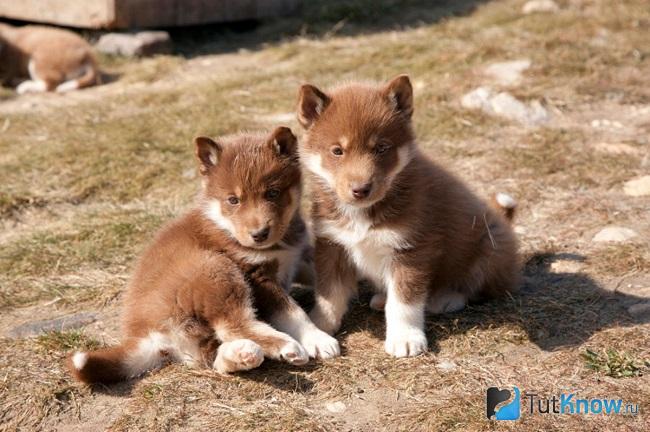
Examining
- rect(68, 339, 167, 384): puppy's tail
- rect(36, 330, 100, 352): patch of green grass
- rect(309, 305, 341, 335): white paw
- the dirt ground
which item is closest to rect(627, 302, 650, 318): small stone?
the dirt ground

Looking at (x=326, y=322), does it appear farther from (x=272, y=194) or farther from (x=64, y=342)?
(x=64, y=342)

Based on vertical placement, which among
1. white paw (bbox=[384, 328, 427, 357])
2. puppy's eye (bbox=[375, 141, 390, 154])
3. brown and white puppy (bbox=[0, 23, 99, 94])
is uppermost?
puppy's eye (bbox=[375, 141, 390, 154])

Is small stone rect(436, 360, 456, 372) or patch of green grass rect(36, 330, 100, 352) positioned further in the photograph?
patch of green grass rect(36, 330, 100, 352)

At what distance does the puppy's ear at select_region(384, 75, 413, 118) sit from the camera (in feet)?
14.8

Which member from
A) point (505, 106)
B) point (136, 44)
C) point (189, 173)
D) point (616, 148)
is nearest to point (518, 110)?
point (505, 106)

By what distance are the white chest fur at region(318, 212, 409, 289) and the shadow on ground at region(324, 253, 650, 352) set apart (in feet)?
1.43

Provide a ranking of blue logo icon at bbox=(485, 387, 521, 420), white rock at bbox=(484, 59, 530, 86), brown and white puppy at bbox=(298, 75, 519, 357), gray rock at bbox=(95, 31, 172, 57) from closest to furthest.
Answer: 1. blue logo icon at bbox=(485, 387, 521, 420)
2. brown and white puppy at bbox=(298, 75, 519, 357)
3. white rock at bbox=(484, 59, 530, 86)
4. gray rock at bbox=(95, 31, 172, 57)

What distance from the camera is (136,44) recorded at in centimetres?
1137

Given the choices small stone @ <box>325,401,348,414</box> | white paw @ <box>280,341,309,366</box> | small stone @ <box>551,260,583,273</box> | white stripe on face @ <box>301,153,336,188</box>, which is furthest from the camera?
small stone @ <box>551,260,583,273</box>

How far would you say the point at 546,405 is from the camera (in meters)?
3.91

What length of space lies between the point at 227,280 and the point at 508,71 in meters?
5.49

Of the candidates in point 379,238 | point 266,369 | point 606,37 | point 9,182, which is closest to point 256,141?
point 379,238

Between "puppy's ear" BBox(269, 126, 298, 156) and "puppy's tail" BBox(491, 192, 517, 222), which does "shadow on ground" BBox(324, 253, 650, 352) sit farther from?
"puppy's ear" BBox(269, 126, 298, 156)

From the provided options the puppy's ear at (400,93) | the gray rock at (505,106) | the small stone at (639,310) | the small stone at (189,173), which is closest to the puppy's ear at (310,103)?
the puppy's ear at (400,93)
